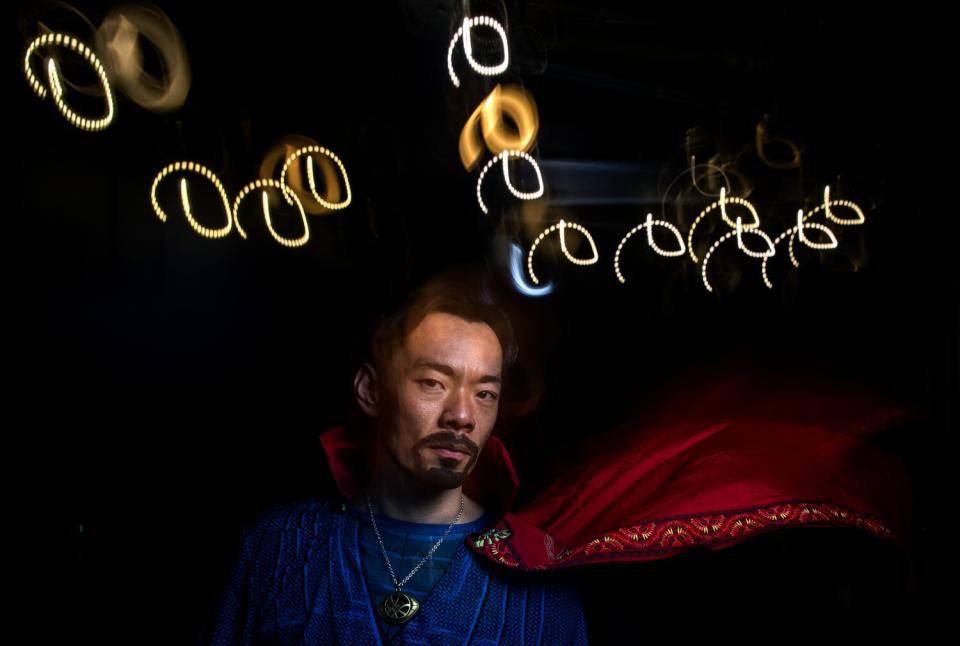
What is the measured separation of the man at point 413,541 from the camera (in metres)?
1.68

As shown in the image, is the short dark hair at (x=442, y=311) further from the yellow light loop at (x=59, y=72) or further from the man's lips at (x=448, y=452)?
the yellow light loop at (x=59, y=72)

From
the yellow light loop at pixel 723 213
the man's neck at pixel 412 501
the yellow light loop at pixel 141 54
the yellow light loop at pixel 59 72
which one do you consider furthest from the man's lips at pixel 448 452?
the yellow light loop at pixel 723 213

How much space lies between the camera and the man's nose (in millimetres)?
1680

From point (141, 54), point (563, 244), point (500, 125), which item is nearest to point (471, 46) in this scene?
point (500, 125)

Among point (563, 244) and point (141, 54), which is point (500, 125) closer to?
point (563, 244)

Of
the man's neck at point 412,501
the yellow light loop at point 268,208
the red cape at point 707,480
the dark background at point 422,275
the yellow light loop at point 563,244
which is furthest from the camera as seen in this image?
the yellow light loop at point 563,244

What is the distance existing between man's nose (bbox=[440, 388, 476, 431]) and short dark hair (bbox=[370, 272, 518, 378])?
0.64 ft

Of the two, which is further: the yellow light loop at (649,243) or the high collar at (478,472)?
the yellow light loop at (649,243)

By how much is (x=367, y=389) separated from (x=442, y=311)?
0.28m

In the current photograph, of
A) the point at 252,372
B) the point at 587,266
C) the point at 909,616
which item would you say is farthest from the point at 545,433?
the point at 909,616

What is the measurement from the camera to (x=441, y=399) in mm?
1701

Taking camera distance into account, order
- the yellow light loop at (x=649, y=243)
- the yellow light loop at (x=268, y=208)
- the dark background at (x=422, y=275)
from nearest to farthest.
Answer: the dark background at (x=422, y=275) < the yellow light loop at (x=268, y=208) < the yellow light loop at (x=649, y=243)

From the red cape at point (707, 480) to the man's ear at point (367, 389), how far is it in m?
0.17

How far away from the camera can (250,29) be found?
7.68ft
